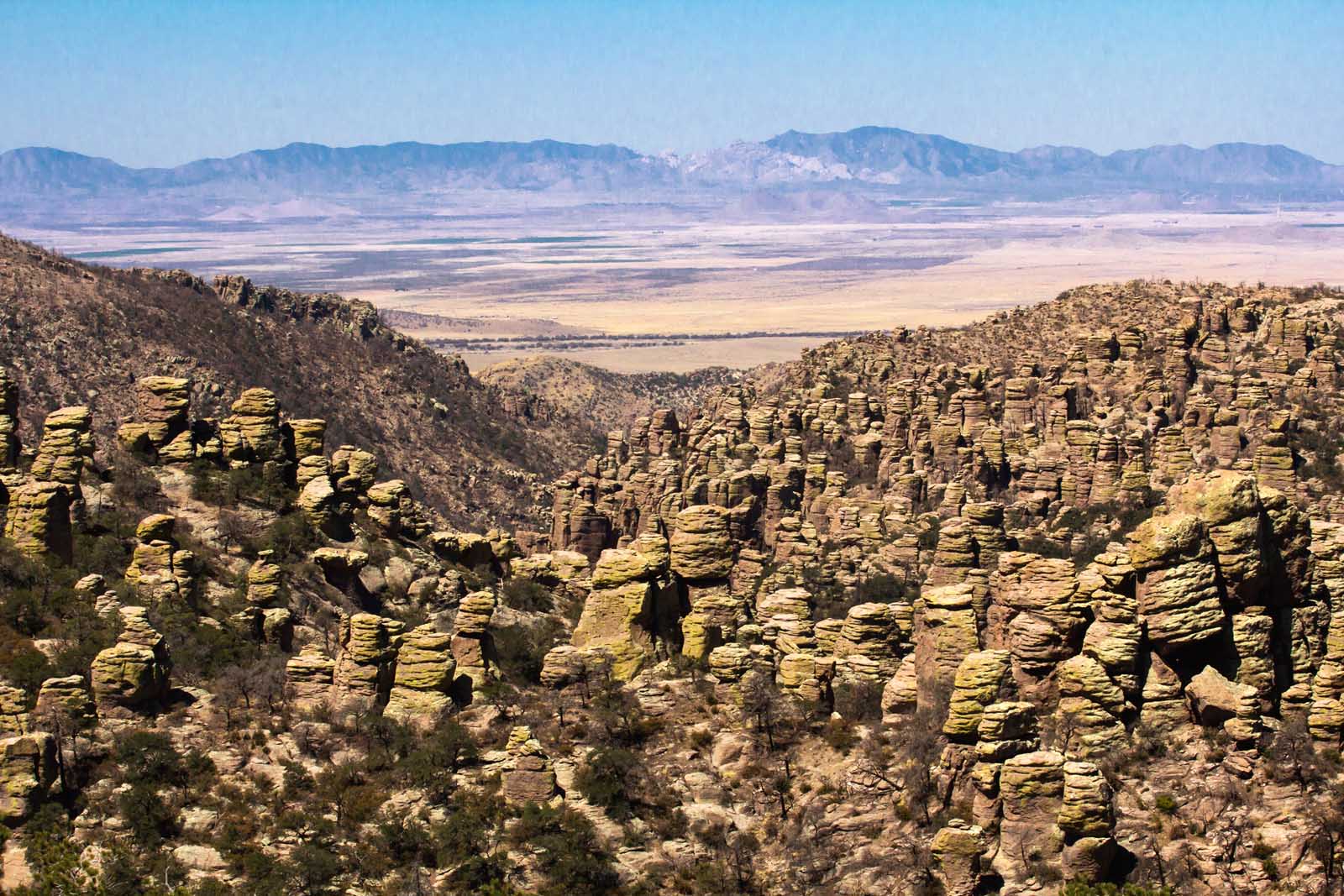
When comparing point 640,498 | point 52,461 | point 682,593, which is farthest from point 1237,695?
point 640,498

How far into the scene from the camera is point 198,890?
93.5 ft

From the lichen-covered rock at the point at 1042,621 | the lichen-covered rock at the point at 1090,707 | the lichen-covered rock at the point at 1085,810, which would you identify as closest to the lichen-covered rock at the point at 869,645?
the lichen-covered rock at the point at 1042,621

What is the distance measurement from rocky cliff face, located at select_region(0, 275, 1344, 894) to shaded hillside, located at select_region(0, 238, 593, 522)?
148ft

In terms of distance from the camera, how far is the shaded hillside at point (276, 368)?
323ft

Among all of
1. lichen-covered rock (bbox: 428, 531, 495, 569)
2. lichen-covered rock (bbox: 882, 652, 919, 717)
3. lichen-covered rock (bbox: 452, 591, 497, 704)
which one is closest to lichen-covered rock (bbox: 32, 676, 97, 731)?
lichen-covered rock (bbox: 452, 591, 497, 704)

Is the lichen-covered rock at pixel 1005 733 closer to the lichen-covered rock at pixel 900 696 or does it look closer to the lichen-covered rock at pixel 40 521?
the lichen-covered rock at pixel 900 696

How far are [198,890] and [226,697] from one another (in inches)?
277

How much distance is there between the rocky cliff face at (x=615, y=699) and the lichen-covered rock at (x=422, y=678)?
0.10m

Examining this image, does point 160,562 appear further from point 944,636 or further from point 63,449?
point 944,636

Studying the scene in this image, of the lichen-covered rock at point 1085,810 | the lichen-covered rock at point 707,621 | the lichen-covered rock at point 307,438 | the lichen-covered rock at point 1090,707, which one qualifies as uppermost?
the lichen-covered rock at point 307,438

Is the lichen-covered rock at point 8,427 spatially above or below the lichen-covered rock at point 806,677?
above

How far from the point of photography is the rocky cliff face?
28031mm

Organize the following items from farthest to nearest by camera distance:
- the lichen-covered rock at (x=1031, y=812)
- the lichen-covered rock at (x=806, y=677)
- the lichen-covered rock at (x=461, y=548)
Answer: the lichen-covered rock at (x=461, y=548), the lichen-covered rock at (x=806, y=677), the lichen-covered rock at (x=1031, y=812)

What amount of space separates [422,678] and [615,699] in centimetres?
423
